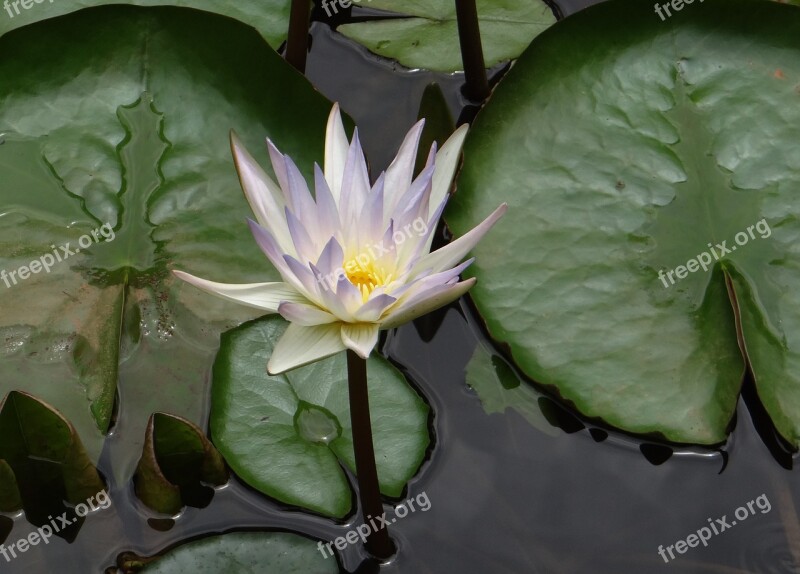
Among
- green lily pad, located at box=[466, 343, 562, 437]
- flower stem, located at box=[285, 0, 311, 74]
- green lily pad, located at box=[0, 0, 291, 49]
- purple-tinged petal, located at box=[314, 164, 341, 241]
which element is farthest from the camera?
green lily pad, located at box=[0, 0, 291, 49]

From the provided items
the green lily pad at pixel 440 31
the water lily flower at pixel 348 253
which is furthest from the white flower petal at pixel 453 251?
the green lily pad at pixel 440 31

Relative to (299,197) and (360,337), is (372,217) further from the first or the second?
(360,337)

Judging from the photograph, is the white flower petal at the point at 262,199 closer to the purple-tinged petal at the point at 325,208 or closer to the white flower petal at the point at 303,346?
the purple-tinged petal at the point at 325,208

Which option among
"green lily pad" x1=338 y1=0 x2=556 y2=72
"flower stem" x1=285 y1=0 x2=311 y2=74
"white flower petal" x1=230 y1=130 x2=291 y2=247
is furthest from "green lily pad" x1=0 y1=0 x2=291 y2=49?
"white flower petal" x1=230 y1=130 x2=291 y2=247

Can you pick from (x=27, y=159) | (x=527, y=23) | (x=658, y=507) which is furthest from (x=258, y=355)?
(x=527, y=23)

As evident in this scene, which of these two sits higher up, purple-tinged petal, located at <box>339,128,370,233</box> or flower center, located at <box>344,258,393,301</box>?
purple-tinged petal, located at <box>339,128,370,233</box>

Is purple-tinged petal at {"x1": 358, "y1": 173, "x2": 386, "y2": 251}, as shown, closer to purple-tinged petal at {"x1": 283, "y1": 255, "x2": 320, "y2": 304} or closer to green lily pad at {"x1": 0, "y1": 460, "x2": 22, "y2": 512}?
purple-tinged petal at {"x1": 283, "y1": 255, "x2": 320, "y2": 304}

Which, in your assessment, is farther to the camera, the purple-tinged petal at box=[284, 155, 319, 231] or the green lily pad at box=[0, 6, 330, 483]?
the green lily pad at box=[0, 6, 330, 483]
